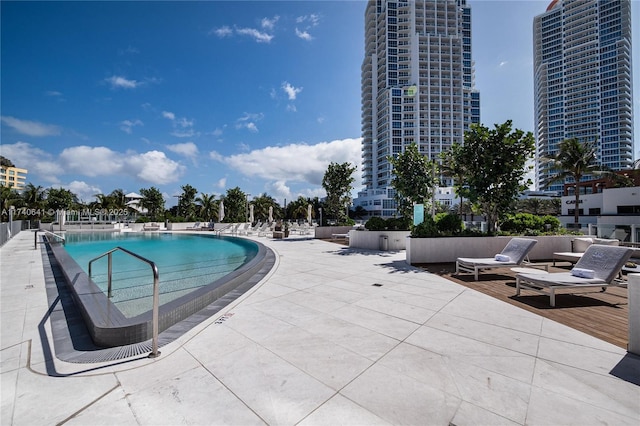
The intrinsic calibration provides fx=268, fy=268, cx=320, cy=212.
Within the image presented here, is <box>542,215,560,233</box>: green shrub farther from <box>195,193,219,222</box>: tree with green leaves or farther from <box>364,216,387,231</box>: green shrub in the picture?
<box>195,193,219,222</box>: tree with green leaves

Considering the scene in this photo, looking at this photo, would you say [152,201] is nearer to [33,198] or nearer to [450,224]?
[33,198]

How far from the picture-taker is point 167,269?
981 cm

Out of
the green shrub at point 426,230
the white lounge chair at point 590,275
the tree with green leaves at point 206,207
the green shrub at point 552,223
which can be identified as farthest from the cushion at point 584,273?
the tree with green leaves at point 206,207

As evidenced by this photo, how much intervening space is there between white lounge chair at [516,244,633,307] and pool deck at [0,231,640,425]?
973 mm

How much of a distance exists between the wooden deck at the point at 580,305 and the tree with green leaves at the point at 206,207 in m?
42.1

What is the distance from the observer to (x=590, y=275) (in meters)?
4.90

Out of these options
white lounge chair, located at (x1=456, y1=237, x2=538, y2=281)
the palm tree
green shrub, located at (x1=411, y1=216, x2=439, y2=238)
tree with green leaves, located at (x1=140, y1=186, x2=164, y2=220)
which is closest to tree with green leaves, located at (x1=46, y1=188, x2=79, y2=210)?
tree with green leaves, located at (x1=140, y1=186, x2=164, y2=220)

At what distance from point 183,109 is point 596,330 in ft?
96.3

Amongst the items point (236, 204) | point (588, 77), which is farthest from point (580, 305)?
point (588, 77)

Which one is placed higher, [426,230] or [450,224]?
[450,224]

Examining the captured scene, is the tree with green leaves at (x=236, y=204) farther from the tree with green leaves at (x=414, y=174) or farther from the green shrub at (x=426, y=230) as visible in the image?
the green shrub at (x=426, y=230)

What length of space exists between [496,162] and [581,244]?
Result: 13.2 feet

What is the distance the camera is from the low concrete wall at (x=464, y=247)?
9.05 meters

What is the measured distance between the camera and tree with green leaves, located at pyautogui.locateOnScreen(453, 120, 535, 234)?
9688mm
